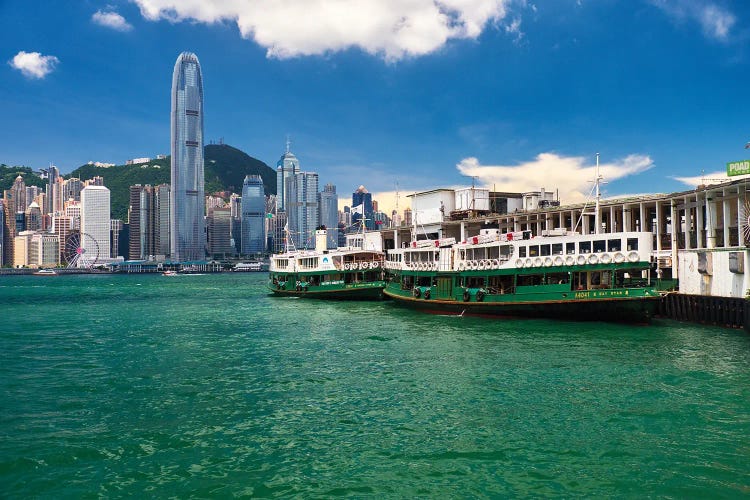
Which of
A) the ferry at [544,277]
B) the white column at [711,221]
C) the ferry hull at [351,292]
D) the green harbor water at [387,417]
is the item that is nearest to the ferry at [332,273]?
the ferry hull at [351,292]

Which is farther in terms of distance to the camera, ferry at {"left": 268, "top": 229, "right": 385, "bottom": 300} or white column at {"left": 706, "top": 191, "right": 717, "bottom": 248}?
ferry at {"left": 268, "top": 229, "right": 385, "bottom": 300}

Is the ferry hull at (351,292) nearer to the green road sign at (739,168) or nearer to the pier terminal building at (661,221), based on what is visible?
the pier terminal building at (661,221)

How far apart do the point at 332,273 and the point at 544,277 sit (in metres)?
30.6

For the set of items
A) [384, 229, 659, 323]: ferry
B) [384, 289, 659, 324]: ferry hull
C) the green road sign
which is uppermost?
the green road sign

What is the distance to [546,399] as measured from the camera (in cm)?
1800

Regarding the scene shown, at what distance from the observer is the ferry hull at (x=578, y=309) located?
33031mm

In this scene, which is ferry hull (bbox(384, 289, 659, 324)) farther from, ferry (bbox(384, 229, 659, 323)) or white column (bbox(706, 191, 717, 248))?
white column (bbox(706, 191, 717, 248))

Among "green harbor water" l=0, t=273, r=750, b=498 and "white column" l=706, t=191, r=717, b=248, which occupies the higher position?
"white column" l=706, t=191, r=717, b=248

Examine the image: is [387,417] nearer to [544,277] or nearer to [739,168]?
[544,277]

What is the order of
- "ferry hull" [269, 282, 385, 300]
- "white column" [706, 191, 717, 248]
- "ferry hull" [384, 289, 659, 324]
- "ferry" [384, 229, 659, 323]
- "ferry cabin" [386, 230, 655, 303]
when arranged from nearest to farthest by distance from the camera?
"ferry hull" [384, 289, 659, 324]
"ferry" [384, 229, 659, 323]
"ferry cabin" [386, 230, 655, 303]
"white column" [706, 191, 717, 248]
"ferry hull" [269, 282, 385, 300]

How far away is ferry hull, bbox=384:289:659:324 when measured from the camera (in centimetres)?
3303

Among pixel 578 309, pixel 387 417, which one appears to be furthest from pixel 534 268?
pixel 387 417

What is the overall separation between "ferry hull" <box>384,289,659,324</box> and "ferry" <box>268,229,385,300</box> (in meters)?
19.1

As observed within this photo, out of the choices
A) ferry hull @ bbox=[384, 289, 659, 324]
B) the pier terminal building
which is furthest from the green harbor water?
the pier terminal building
